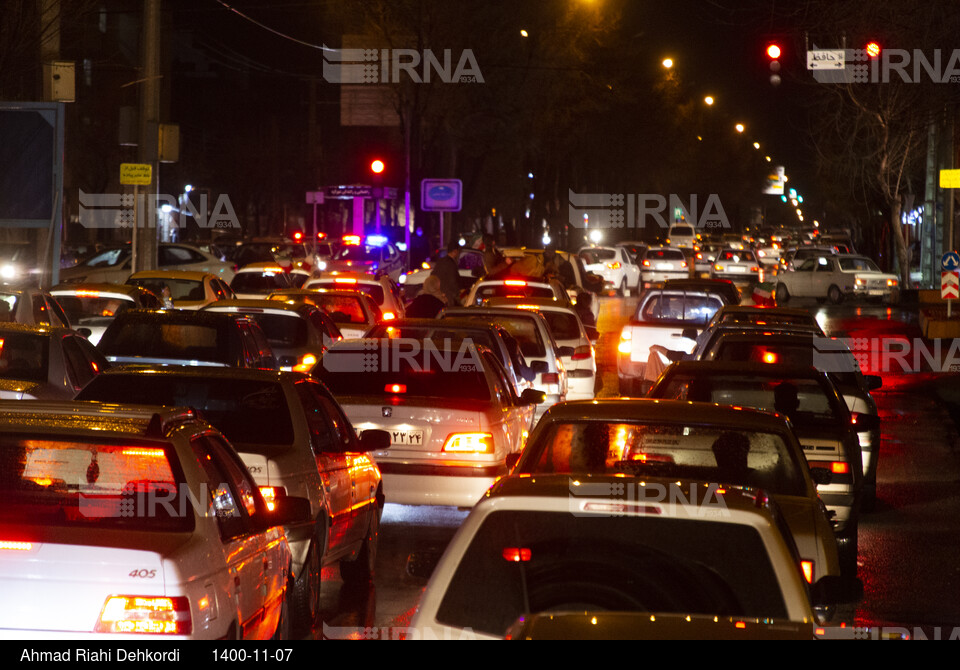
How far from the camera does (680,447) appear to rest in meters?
7.41

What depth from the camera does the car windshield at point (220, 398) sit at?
27.0ft

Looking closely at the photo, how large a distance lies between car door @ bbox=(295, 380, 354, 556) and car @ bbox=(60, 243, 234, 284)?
24.9 m

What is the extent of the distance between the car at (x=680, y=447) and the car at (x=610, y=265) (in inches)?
1600

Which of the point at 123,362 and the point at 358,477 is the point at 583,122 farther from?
the point at 358,477

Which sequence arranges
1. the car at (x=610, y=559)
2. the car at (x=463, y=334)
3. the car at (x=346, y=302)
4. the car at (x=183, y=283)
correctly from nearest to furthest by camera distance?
1. the car at (x=610, y=559)
2. the car at (x=463, y=334)
3. the car at (x=346, y=302)
4. the car at (x=183, y=283)

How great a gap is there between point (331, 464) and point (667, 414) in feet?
8.05

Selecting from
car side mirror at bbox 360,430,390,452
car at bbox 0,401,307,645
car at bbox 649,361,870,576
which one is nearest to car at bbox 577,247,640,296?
car at bbox 649,361,870,576

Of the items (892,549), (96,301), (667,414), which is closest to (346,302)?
(96,301)

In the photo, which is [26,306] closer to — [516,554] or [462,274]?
[516,554]

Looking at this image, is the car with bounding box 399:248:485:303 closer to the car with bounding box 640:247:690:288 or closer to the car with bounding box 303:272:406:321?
the car with bounding box 303:272:406:321

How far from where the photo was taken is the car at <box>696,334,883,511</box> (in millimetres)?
12297

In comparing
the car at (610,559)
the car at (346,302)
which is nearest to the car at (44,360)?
the car at (610,559)

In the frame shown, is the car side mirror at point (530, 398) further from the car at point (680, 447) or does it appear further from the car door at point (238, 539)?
the car door at point (238, 539)

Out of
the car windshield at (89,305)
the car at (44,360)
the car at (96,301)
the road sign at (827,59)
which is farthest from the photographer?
the road sign at (827,59)
